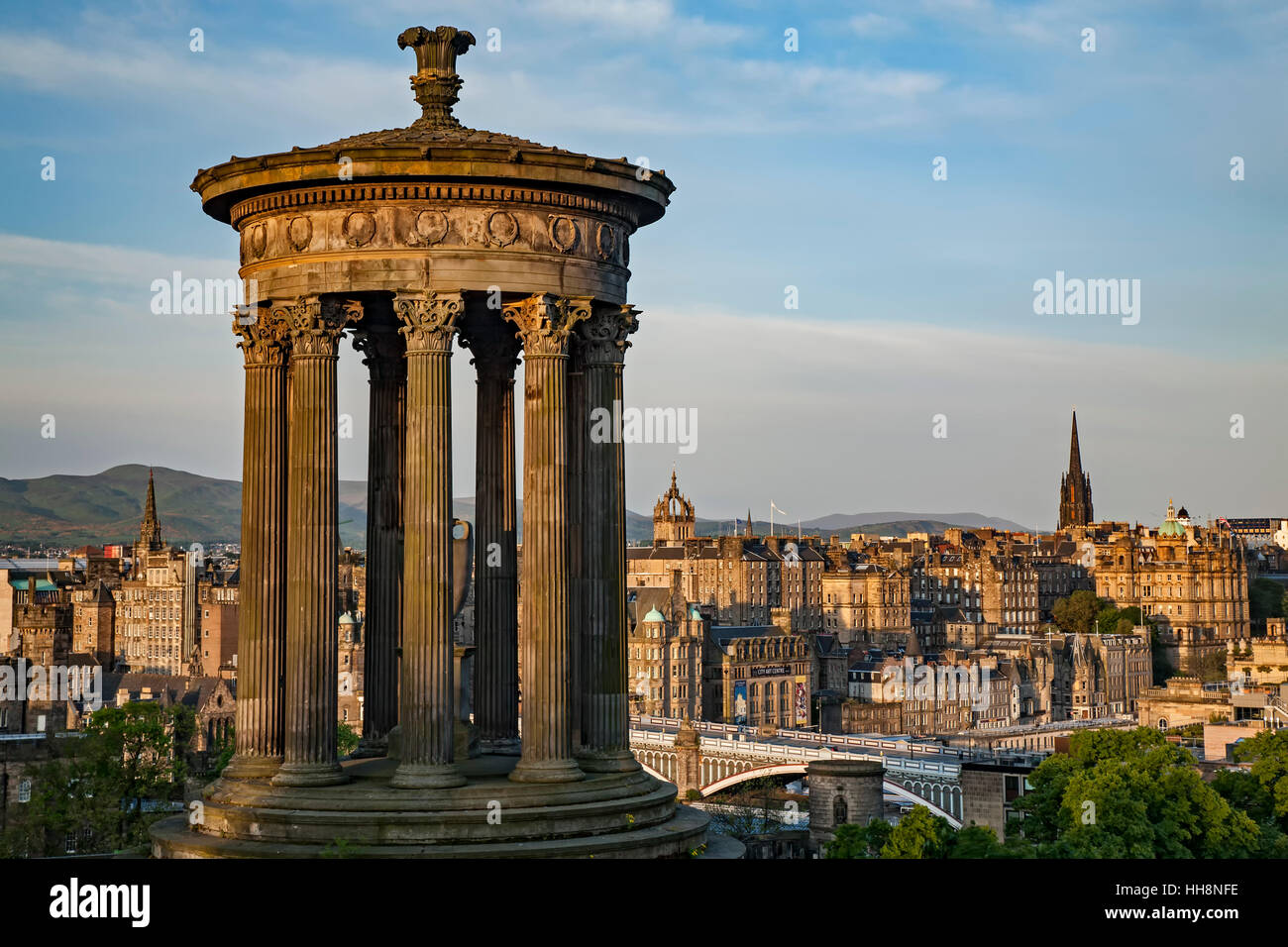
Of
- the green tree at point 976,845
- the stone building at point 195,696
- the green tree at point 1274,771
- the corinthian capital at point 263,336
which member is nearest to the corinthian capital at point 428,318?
the corinthian capital at point 263,336

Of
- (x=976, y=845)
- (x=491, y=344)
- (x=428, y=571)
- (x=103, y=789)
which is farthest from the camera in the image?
(x=103, y=789)

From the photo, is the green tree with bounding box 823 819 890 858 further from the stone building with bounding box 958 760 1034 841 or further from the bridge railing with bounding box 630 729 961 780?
the bridge railing with bounding box 630 729 961 780

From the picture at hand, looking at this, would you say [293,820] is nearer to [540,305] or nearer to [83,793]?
[540,305]

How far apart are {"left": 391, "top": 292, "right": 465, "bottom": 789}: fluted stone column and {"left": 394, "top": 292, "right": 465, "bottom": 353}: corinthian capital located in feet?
0.05

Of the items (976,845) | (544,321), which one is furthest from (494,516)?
(976,845)

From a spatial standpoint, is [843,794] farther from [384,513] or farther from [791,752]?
[384,513]

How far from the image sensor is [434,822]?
26.9 m

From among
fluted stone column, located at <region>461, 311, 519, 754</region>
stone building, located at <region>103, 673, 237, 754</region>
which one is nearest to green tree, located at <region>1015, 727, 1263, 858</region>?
fluted stone column, located at <region>461, 311, 519, 754</region>

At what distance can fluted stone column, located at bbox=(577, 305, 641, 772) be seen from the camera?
29750mm

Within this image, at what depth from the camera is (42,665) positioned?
197875 mm

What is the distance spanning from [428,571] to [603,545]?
3.40 metres
